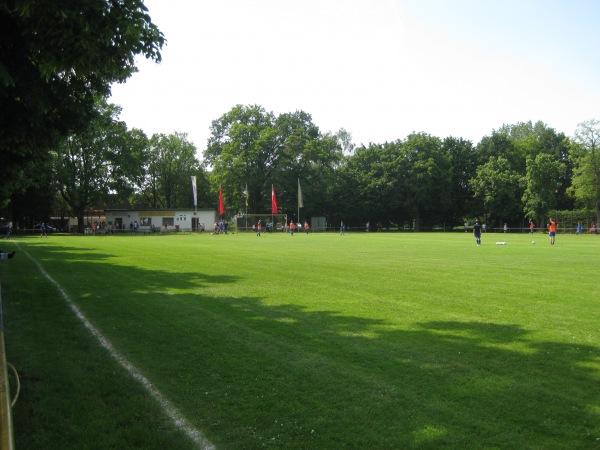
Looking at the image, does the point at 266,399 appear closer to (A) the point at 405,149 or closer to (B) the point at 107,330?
(B) the point at 107,330

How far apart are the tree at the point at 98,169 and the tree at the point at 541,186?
189 ft

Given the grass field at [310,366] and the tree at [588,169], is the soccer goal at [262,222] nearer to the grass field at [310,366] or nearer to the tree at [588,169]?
the tree at [588,169]

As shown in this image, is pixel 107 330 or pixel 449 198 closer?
pixel 107 330

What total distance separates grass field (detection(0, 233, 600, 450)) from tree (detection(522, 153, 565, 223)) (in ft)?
212

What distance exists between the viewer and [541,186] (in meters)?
71.5

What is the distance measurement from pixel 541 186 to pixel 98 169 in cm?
6351

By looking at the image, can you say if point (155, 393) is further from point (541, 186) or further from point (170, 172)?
point (170, 172)

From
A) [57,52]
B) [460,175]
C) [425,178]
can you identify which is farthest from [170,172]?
[57,52]

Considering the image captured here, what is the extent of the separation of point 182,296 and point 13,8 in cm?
701

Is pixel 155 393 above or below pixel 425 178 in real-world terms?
below

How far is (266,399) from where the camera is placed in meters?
5.06

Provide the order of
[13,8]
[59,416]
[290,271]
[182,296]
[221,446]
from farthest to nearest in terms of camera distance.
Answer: [290,271] → [182,296] → [13,8] → [59,416] → [221,446]

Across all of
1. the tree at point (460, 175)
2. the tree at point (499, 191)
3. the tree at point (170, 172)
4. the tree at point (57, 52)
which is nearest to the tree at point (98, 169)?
A: the tree at point (170, 172)

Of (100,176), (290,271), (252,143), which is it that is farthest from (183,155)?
(290,271)
